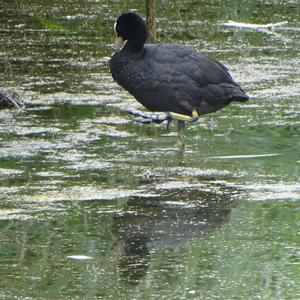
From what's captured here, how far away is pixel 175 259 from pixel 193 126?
3998 millimetres

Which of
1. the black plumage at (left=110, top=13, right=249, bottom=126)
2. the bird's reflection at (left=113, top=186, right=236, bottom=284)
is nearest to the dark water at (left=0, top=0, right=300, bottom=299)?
the bird's reflection at (left=113, top=186, right=236, bottom=284)

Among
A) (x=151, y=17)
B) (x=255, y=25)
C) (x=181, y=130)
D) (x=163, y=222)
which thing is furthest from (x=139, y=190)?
(x=255, y=25)

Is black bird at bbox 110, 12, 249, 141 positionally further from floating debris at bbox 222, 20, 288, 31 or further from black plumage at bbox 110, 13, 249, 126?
floating debris at bbox 222, 20, 288, 31

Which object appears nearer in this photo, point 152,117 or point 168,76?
point 168,76

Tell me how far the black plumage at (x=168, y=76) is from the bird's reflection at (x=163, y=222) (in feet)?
5.96

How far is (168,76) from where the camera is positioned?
8.88 metres

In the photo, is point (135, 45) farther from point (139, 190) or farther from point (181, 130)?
point (139, 190)

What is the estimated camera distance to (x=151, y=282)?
5.20 m

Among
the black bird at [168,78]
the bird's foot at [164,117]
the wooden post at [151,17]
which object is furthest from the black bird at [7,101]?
the wooden post at [151,17]

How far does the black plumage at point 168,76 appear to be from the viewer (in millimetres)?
8867

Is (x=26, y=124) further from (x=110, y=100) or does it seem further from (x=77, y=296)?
(x=77, y=296)

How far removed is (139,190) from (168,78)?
188cm

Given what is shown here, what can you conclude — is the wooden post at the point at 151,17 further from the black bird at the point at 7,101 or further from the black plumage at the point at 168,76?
the black plumage at the point at 168,76

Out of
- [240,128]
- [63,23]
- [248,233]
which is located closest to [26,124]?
[240,128]
